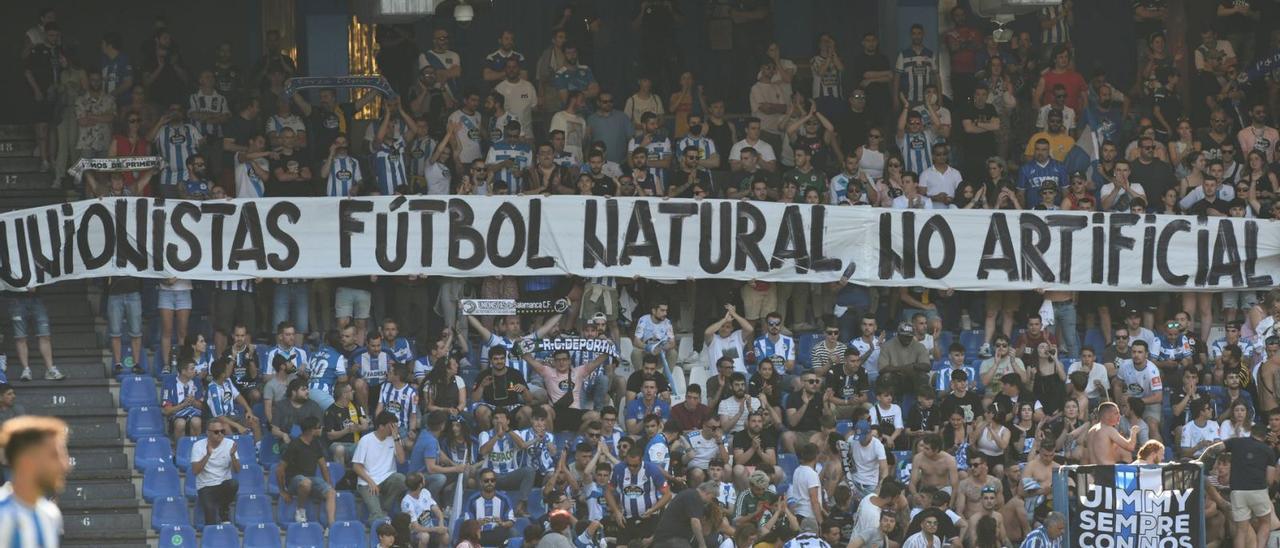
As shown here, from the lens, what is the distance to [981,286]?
74.0 feet

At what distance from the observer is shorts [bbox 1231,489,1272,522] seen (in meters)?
19.9

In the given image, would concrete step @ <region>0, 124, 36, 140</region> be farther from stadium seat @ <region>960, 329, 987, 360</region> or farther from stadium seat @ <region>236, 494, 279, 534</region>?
stadium seat @ <region>960, 329, 987, 360</region>

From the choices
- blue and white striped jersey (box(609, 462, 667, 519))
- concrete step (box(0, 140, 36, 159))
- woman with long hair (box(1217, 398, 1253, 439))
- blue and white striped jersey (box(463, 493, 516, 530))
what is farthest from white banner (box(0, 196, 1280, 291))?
blue and white striped jersey (box(463, 493, 516, 530))

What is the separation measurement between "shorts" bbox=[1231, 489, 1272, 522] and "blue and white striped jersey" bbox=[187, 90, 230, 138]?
1121cm

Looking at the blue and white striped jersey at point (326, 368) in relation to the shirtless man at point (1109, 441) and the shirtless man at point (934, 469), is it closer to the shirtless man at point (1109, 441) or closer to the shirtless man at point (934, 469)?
the shirtless man at point (934, 469)

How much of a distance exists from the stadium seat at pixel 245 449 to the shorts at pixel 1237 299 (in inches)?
410

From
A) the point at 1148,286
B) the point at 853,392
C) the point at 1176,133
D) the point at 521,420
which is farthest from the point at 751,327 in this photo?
the point at 1176,133

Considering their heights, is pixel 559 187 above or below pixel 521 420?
above

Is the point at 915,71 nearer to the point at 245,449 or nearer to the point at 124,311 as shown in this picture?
the point at 245,449

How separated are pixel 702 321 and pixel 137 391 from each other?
5.68 meters

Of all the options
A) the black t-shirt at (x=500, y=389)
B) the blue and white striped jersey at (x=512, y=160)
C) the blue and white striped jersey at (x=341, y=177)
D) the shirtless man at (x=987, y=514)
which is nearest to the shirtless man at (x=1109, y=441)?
the shirtless man at (x=987, y=514)

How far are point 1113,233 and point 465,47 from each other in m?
8.31

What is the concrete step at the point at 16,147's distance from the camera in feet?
79.0

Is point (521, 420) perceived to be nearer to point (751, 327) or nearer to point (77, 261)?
point (751, 327)
